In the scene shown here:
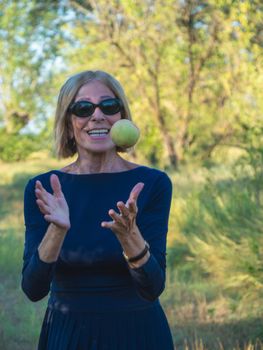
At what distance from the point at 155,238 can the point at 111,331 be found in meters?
0.32

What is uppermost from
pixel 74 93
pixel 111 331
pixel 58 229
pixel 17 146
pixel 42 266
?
pixel 74 93

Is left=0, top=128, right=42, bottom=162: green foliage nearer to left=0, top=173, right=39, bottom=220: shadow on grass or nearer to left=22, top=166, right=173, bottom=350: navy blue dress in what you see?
left=0, top=173, right=39, bottom=220: shadow on grass

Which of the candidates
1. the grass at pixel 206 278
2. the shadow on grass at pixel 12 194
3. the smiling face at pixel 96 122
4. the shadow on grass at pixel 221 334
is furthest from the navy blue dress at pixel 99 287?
the shadow on grass at pixel 12 194

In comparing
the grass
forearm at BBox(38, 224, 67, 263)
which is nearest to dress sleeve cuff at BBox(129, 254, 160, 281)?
forearm at BBox(38, 224, 67, 263)

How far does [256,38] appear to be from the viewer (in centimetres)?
658

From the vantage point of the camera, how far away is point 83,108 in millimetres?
2420

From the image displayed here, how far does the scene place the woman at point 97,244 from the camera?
82.4 inches

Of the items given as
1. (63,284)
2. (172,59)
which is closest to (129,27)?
(172,59)

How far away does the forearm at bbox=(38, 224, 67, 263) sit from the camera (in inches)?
81.9

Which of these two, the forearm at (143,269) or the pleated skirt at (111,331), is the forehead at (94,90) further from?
the pleated skirt at (111,331)

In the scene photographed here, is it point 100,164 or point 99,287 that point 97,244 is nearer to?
point 99,287

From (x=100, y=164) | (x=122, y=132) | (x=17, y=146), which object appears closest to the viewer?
(x=122, y=132)

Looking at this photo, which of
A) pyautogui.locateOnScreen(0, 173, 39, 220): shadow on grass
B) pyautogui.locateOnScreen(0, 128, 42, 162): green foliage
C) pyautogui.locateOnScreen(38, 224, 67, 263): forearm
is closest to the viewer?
pyautogui.locateOnScreen(38, 224, 67, 263): forearm

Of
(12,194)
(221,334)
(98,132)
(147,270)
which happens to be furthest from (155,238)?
(12,194)
